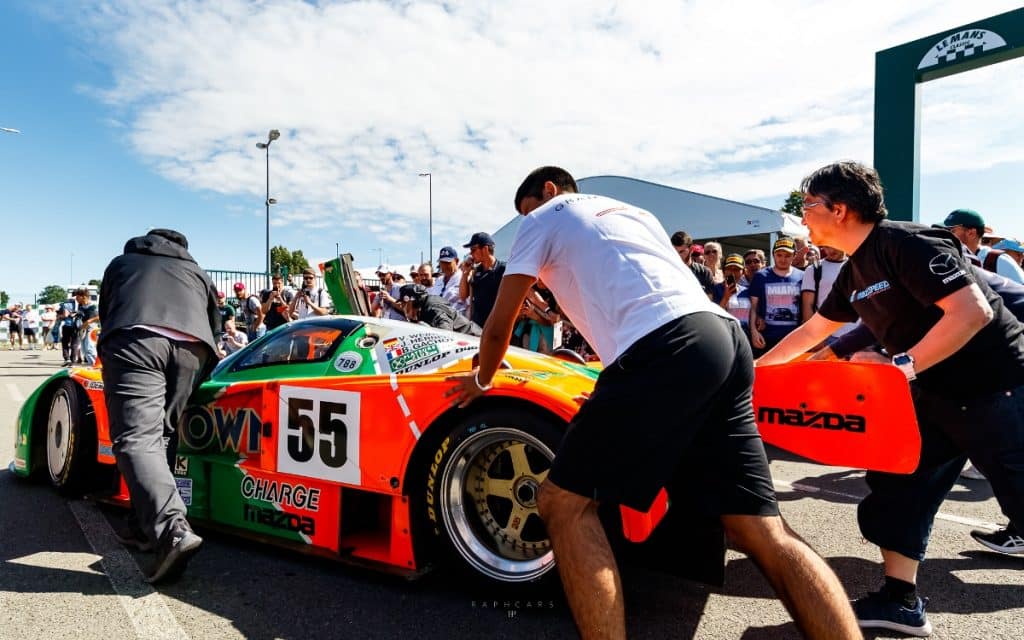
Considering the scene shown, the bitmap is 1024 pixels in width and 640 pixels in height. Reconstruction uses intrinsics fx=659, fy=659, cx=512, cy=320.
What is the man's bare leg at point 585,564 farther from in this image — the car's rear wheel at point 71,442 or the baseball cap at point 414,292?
the baseball cap at point 414,292

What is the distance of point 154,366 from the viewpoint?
3055mm

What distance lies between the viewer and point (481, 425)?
2.49 metres

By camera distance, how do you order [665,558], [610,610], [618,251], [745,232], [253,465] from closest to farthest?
[610,610], [618,251], [665,558], [253,465], [745,232]

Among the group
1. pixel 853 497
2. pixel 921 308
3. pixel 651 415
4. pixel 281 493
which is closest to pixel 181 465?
pixel 281 493

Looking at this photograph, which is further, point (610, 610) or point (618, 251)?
point (618, 251)

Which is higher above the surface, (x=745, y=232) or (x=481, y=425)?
(x=745, y=232)

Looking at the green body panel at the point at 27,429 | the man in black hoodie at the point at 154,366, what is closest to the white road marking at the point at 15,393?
the green body panel at the point at 27,429

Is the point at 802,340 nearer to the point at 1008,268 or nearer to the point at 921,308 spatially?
the point at 921,308

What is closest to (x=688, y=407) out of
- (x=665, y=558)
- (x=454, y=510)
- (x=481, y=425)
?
(x=665, y=558)

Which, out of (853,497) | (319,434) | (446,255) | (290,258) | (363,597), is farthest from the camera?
(290,258)

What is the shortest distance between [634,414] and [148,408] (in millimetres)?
2371

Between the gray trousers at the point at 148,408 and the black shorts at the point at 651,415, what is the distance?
196cm

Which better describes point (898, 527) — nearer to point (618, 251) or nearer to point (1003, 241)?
point (618, 251)

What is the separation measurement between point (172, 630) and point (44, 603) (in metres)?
0.65
